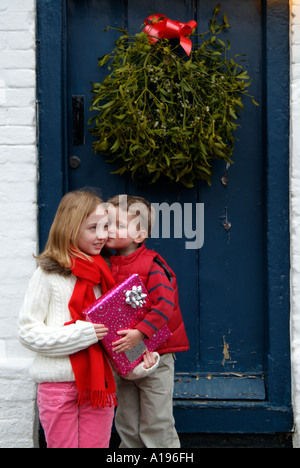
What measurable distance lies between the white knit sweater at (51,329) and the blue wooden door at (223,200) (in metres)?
0.79

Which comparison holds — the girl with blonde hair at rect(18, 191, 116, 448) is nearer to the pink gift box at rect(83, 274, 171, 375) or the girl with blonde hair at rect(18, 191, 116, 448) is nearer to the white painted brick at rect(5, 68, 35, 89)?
the pink gift box at rect(83, 274, 171, 375)

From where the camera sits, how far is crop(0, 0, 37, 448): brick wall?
295 cm

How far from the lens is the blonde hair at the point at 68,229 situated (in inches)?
90.0

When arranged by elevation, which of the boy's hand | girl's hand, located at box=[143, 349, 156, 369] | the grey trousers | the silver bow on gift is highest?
the silver bow on gift

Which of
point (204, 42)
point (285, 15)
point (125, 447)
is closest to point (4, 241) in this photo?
point (125, 447)

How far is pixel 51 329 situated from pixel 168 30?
1.67 m

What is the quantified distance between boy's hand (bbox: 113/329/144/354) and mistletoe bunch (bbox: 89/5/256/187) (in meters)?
0.90

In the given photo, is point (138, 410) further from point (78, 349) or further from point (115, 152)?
point (115, 152)

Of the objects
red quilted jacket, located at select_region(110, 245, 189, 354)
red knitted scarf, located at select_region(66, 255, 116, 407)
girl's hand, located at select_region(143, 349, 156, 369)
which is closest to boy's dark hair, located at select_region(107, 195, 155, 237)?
red quilted jacket, located at select_region(110, 245, 189, 354)

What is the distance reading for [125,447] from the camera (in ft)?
8.81

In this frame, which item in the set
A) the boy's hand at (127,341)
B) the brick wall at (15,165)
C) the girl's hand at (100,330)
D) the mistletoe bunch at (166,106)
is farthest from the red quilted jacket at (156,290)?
the brick wall at (15,165)

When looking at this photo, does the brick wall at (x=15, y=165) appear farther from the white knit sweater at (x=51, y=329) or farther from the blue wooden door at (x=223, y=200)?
the white knit sweater at (x=51, y=329)

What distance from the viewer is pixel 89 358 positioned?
88.5 inches

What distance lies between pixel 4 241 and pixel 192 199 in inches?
41.2
